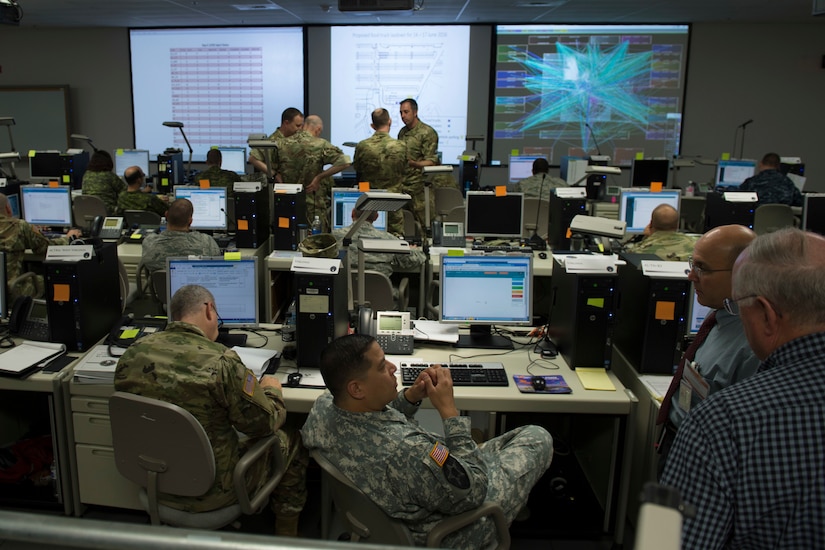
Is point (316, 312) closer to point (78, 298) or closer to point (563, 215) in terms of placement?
point (78, 298)

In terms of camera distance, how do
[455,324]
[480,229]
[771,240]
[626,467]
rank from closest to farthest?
[771,240]
[626,467]
[455,324]
[480,229]

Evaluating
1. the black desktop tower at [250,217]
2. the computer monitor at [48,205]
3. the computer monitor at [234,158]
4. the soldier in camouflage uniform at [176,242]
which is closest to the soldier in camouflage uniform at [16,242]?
the soldier in camouflage uniform at [176,242]

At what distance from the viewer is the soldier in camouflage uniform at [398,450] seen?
1844mm

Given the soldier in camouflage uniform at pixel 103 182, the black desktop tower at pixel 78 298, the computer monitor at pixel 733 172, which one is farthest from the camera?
the computer monitor at pixel 733 172

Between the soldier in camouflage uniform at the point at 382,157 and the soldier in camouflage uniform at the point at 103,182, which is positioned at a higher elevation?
the soldier in camouflage uniform at the point at 382,157

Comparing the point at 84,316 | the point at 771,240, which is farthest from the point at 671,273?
the point at 84,316

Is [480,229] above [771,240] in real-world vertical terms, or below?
below

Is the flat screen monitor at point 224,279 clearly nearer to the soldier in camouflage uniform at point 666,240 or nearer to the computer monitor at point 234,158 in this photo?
the soldier in camouflage uniform at point 666,240

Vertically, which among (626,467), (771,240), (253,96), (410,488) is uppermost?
(253,96)

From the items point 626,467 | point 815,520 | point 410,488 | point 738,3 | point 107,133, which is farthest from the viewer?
point 107,133

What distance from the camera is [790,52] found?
912 centimetres

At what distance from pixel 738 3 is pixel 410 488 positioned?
24.7 ft

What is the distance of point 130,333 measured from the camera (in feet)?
9.82

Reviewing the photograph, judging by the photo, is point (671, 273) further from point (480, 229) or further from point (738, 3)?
point (738, 3)
